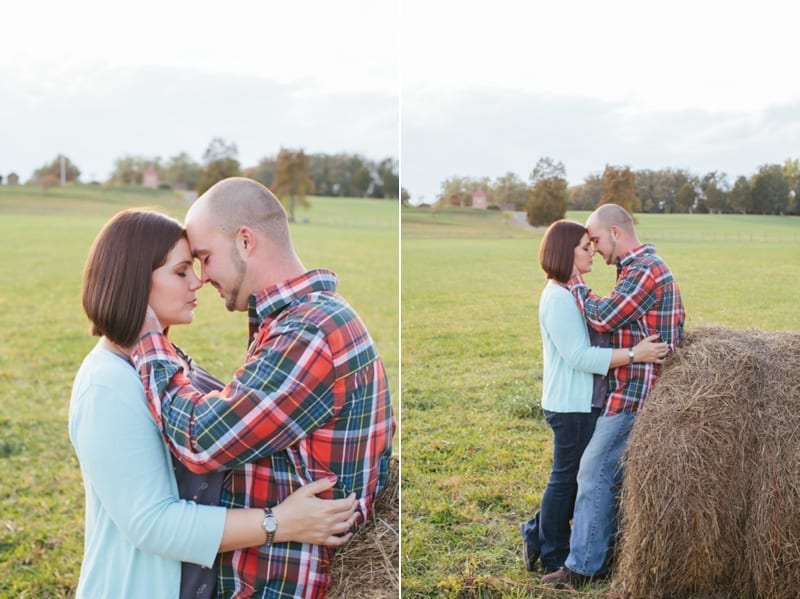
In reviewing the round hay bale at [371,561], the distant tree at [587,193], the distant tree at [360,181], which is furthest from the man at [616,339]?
the distant tree at [360,181]

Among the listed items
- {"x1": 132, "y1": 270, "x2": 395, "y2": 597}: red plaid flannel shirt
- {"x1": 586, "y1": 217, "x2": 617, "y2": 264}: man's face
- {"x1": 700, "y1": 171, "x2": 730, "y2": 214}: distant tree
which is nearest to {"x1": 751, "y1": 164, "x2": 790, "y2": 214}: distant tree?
{"x1": 700, "y1": 171, "x2": 730, "y2": 214}: distant tree

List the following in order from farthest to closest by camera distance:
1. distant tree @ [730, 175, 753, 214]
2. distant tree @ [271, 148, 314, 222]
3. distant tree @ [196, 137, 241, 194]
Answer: distant tree @ [196, 137, 241, 194] < distant tree @ [271, 148, 314, 222] < distant tree @ [730, 175, 753, 214]

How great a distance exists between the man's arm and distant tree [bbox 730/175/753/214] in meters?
0.74

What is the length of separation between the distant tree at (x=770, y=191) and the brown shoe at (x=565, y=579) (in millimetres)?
1769

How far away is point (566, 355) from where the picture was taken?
325 cm

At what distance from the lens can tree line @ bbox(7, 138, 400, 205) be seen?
12.4 meters

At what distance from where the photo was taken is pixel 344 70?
13.0 meters

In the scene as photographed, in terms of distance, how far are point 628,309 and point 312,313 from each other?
1670mm

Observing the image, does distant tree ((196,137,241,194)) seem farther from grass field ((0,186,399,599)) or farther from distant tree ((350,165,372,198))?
distant tree ((350,165,372,198))

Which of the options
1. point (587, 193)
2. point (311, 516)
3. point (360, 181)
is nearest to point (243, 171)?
point (360, 181)

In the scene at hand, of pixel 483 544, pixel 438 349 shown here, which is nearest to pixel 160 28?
pixel 438 349

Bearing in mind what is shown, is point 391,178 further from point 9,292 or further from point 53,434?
point 53,434

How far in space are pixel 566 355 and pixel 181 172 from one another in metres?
12.4

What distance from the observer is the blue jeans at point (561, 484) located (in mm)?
3375
